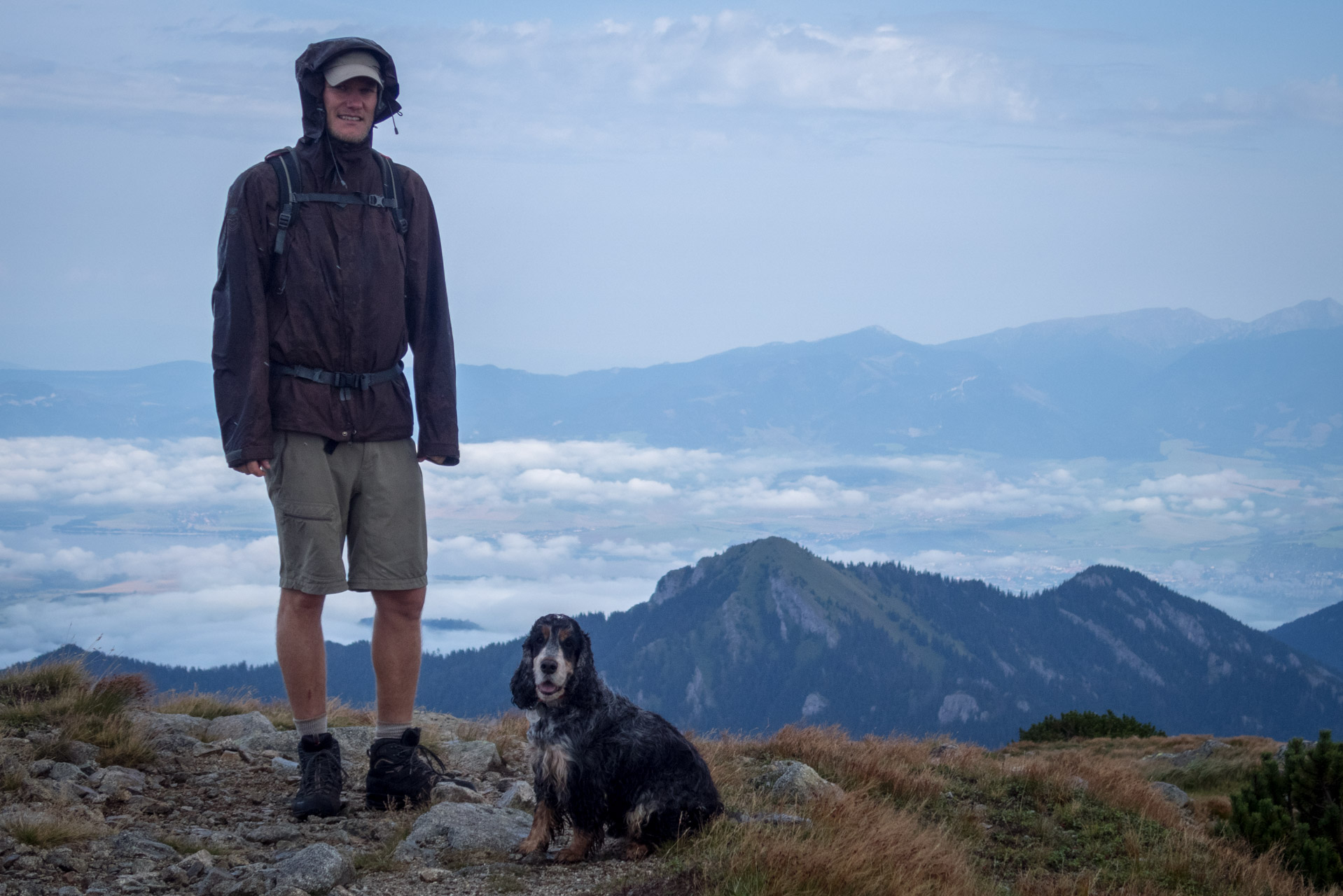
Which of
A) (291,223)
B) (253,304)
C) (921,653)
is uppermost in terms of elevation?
(291,223)

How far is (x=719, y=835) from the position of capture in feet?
15.9

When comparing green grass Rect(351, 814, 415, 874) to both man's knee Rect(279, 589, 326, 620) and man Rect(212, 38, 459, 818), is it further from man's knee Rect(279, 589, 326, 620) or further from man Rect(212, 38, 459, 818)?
man's knee Rect(279, 589, 326, 620)

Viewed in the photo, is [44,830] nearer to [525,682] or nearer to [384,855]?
[384,855]

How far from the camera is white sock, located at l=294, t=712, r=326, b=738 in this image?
5.71 meters

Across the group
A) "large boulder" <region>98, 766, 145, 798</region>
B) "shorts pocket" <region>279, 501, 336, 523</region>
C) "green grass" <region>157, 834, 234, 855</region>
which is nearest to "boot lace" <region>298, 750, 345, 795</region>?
"green grass" <region>157, 834, 234, 855</region>

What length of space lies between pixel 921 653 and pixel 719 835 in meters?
204

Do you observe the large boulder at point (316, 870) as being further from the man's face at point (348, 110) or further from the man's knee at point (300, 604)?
the man's face at point (348, 110)

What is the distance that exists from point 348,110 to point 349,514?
206 cm

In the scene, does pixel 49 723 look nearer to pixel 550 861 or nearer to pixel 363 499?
pixel 363 499

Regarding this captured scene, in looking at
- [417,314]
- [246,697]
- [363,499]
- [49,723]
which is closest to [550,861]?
[363,499]

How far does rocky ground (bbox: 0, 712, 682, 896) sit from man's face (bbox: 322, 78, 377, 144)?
3389mm

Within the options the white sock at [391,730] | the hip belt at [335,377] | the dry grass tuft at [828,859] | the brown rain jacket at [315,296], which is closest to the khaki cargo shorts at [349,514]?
the brown rain jacket at [315,296]

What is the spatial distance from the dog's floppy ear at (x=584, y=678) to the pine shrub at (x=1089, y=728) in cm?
2314

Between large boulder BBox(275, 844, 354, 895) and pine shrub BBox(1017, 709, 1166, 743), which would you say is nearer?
large boulder BBox(275, 844, 354, 895)
